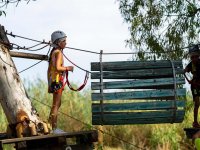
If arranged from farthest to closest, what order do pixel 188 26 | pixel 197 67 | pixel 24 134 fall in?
pixel 188 26 → pixel 197 67 → pixel 24 134

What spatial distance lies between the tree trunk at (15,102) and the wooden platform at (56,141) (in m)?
0.26

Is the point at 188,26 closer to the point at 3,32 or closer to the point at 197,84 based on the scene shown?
the point at 197,84

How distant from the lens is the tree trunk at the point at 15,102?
1024 cm

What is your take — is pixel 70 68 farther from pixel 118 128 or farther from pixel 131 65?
pixel 118 128

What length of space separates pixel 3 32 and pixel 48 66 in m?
1.38

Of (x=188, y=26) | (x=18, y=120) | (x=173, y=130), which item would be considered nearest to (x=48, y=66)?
(x=18, y=120)

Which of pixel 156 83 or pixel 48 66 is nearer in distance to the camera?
pixel 48 66

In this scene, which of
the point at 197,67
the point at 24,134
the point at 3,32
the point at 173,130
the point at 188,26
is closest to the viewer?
the point at 24,134

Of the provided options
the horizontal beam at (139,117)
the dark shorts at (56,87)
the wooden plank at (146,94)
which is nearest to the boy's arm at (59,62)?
the dark shorts at (56,87)

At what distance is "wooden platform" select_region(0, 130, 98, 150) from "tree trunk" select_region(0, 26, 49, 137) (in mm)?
260

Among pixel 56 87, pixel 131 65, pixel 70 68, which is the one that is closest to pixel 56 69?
pixel 70 68

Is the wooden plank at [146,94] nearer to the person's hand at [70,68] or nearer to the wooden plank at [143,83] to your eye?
the wooden plank at [143,83]

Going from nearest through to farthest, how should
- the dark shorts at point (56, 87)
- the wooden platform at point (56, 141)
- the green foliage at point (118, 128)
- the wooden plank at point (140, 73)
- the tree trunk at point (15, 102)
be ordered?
the wooden platform at point (56, 141)
the tree trunk at point (15, 102)
the dark shorts at point (56, 87)
the wooden plank at point (140, 73)
the green foliage at point (118, 128)

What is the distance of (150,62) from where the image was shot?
11992mm
